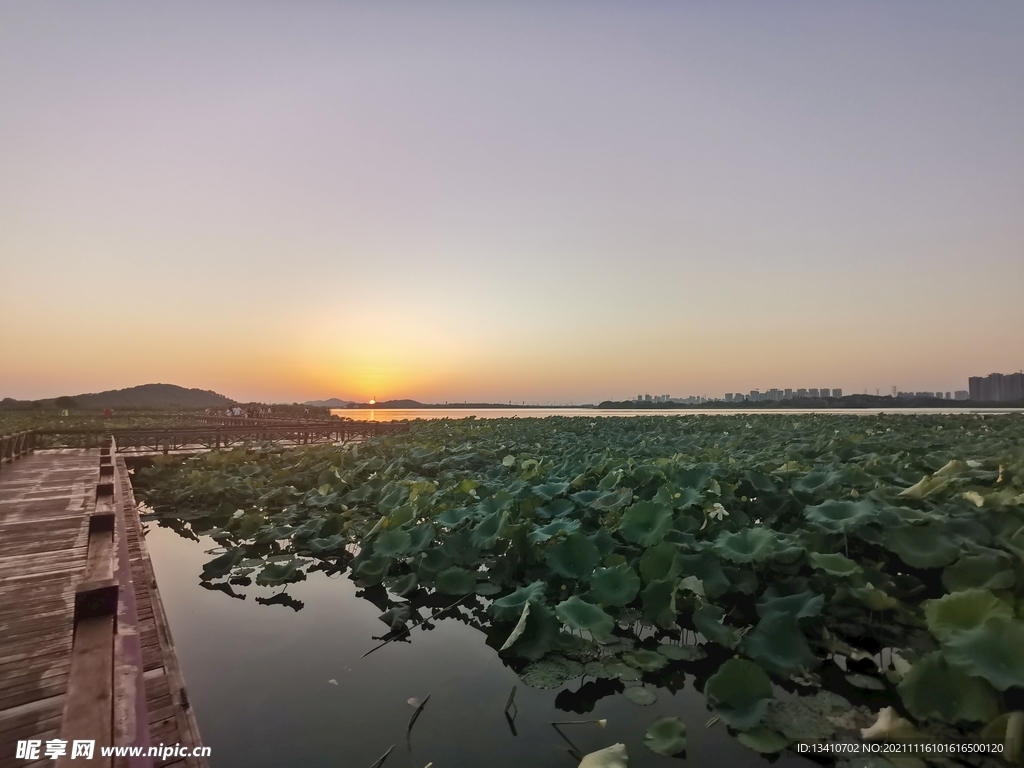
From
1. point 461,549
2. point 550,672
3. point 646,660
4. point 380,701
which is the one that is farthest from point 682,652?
point 461,549

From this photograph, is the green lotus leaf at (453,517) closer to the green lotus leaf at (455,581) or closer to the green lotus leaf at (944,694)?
the green lotus leaf at (455,581)

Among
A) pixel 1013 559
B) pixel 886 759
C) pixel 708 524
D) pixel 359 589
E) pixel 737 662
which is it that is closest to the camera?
pixel 886 759

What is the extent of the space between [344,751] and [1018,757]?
309 centimetres

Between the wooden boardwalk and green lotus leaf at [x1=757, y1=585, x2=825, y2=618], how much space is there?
125 inches

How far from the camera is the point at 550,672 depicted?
341 cm

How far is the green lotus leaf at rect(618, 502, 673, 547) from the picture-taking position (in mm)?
4195

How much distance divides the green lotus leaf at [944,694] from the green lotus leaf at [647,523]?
1.81 metres

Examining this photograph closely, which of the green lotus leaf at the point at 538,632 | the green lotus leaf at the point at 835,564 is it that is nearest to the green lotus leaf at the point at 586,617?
the green lotus leaf at the point at 538,632

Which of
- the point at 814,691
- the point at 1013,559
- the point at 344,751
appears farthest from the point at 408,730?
the point at 1013,559

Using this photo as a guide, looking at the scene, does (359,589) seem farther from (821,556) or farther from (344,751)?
(821,556)

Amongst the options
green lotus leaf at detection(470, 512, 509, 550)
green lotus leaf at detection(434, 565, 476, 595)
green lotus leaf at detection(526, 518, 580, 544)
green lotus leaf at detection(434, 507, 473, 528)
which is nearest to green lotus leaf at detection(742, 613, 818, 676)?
green lotus leaf at detection(526, 518, 580, 544)

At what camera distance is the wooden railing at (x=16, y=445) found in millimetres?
11812

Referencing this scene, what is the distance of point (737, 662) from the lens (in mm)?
2744

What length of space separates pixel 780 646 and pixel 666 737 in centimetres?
93
